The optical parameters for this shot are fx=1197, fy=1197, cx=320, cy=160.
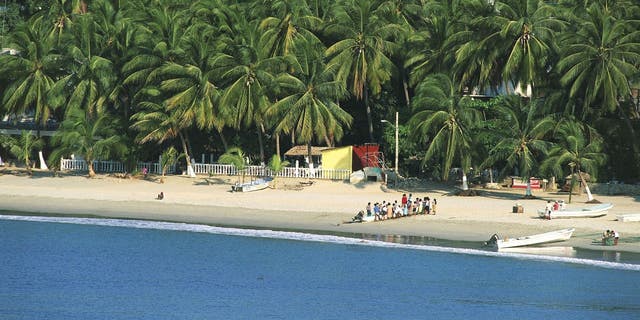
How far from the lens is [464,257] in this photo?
5188 centimetres

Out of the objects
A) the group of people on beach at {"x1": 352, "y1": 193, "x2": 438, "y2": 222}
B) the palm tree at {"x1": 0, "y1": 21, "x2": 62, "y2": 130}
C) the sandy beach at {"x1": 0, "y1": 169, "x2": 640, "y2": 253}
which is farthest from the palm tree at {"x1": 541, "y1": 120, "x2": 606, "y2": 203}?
the palm tree at {"x1": 0, "y1": 21, "x2": 62, "y2": 130}

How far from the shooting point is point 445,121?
62312mm

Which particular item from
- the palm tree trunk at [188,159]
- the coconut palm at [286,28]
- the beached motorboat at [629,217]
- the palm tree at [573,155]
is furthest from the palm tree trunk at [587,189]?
the palm tree trunk at [188,159]

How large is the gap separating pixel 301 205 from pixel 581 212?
14.7 m

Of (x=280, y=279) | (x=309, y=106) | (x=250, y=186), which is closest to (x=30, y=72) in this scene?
(x=250, y=186)

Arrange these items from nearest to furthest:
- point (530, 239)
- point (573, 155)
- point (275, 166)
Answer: point (530, 239), point (573, 155), point (275, 166)

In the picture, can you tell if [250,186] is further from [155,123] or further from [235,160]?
[155,123]

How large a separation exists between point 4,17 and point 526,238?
2411 inches

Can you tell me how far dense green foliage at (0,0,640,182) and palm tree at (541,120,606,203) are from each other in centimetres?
10

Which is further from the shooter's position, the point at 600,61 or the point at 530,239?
the point at 600,61

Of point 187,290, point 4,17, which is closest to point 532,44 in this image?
point 187,290

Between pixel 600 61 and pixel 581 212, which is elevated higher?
pixel 600 61

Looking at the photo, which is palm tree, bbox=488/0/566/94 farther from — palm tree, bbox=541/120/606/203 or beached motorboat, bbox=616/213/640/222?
beached motorboat, bbox=616/213/640/222

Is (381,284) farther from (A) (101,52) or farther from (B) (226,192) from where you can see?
(A) (101,52)
